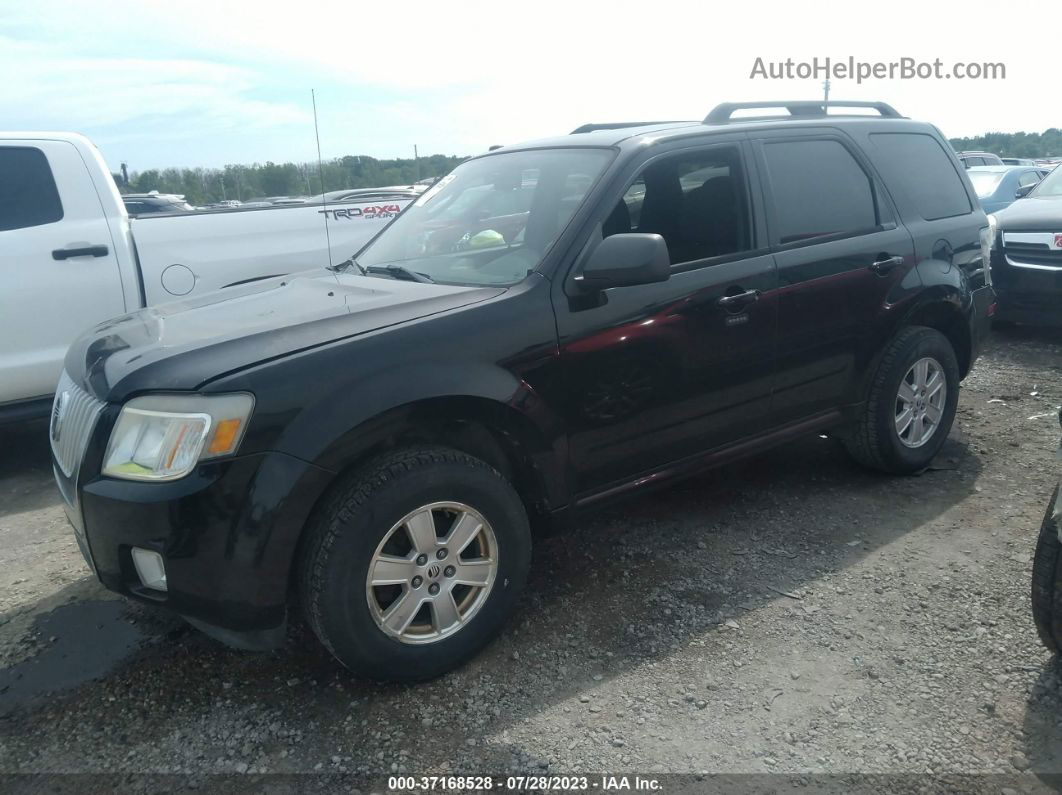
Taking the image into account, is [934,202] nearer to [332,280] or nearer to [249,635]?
[332,280]

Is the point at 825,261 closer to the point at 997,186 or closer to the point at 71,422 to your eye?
the point at 71,422

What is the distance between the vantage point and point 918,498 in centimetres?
431

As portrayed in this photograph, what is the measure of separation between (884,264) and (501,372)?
2.27 meters

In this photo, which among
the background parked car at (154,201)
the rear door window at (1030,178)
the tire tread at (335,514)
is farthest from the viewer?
the rear door window at (1030,178)

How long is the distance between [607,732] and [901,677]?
1.04 m

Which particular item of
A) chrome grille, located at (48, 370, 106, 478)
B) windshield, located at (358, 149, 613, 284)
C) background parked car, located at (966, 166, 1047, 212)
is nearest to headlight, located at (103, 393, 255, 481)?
chrome grille, located at (48, 370, 106, 478)

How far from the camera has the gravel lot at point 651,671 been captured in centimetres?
255

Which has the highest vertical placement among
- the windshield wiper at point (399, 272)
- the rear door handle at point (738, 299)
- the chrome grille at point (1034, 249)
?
the windshield wiper at point (399, 272)

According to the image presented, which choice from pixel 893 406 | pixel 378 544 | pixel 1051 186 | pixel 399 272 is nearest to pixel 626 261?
pixel 399 272

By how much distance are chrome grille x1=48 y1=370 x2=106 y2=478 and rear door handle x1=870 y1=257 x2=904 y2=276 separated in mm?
3422

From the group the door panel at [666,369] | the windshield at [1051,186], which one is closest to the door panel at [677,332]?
the door panel at [666,369]

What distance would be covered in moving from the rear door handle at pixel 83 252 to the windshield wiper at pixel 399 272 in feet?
7.73

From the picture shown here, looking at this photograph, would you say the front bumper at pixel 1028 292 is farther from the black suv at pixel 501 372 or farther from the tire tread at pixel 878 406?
the tire tread at pixel 878 406

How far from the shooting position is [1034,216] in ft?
25.2
